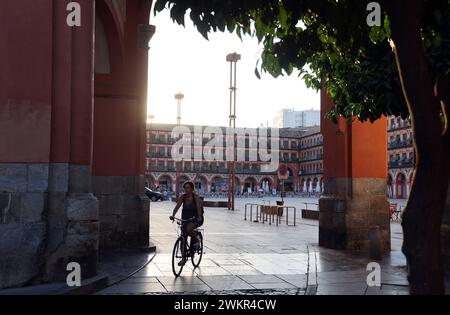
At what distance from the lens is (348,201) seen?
40.8ft

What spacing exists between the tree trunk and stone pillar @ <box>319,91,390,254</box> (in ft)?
28.5

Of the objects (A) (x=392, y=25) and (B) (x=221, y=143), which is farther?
(B) (x=221, y=143)

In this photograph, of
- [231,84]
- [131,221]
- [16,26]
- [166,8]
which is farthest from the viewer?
[231,84]

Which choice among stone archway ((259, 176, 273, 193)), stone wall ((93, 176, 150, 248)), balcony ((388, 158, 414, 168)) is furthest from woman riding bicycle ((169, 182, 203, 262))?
stone archway ((259, 176, 273, 193))

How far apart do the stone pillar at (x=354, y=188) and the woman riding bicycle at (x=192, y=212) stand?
441cm

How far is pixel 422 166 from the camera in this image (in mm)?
3801

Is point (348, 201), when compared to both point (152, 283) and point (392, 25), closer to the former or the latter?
point (152, 283)

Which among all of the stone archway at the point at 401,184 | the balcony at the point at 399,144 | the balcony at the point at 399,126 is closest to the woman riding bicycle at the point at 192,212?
the balcony at the point at 399,144

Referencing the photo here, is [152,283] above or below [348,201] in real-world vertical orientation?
below

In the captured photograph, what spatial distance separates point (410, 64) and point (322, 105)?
986 centimetres

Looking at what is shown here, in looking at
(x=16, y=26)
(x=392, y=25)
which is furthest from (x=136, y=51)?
(x=392, y=25)

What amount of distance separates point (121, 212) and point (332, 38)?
7.66m

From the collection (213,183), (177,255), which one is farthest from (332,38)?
(213,183)

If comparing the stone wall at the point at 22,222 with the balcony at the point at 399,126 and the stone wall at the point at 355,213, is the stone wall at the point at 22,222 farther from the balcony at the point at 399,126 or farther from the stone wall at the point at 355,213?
the balcony at the point at 399,126
